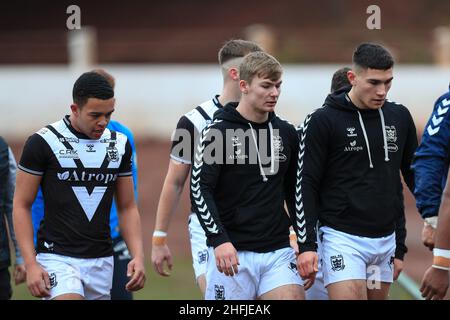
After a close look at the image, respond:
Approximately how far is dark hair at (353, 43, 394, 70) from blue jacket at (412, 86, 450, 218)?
0.52 meters

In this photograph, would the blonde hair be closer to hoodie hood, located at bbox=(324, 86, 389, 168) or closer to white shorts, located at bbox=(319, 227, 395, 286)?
hoodie hood, located at bbox=(324, 86, 389, 168)

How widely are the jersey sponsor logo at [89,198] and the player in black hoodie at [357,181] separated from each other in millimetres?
1411

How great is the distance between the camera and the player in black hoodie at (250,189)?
6.39m

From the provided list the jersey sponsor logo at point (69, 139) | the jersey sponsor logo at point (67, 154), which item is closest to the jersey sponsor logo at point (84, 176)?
the jersey sponsor logo at point (67, 154)

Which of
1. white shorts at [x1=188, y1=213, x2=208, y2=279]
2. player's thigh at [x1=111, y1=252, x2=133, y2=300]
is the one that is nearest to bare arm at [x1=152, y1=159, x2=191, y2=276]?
white shorts at [x1=188, y1=213, x2=208, y2=279]

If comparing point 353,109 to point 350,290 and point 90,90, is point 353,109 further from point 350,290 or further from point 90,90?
point 90,90

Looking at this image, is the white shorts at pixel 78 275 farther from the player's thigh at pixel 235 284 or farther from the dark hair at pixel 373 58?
the dark hair at pixel 373 58

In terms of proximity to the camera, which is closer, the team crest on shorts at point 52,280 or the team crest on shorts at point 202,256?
the team crest on shorts at point 52,280

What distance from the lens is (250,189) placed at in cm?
646

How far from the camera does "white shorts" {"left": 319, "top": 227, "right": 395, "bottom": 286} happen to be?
21.4ft

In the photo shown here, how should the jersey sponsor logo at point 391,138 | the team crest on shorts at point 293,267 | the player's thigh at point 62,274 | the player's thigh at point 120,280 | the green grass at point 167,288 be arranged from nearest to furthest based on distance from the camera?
the player's thigh at point 62,274
the team crest on shorts at point 293,267
the jersey sponsor logo at point 391,138
the player's thigh at point 120,280
the green grass at point 167,288

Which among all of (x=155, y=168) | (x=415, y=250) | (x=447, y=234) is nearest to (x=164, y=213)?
(x=447, y=234)

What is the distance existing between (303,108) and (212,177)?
67.0 feet
